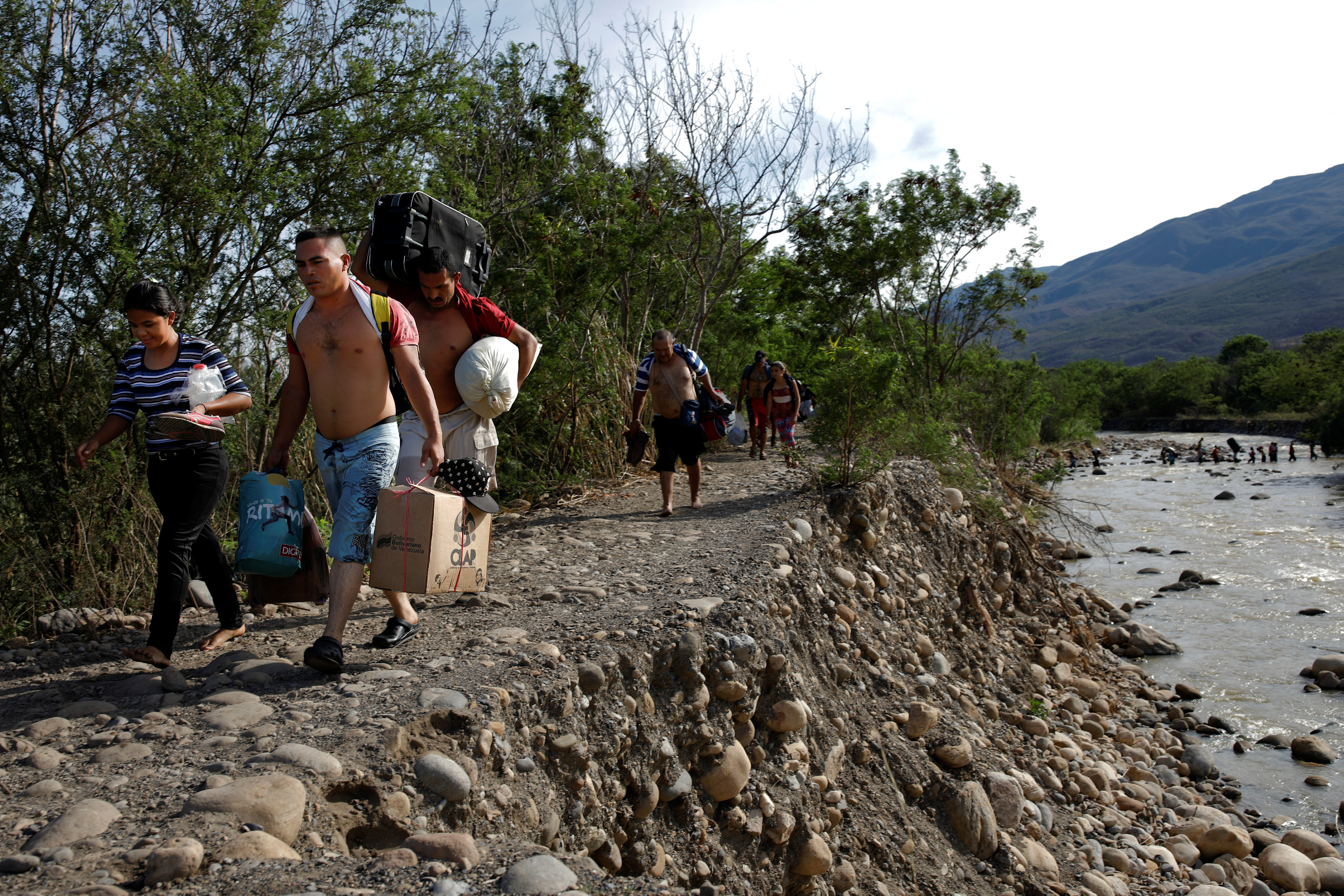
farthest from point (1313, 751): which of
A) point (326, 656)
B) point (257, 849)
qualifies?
point (257, 849)

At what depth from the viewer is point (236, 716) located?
2.94 metres

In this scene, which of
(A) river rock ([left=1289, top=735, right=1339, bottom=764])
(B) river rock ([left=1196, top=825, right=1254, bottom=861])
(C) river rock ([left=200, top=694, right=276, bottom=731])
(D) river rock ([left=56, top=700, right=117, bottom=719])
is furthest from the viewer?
(A) river rock ([left=1289, top=735, right=1339, bottom=764])

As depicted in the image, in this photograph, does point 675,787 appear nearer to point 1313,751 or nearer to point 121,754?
point 121,754

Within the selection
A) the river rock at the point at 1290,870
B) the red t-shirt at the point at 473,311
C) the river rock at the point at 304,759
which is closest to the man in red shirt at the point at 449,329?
the red t-shirt at the point at 473,311

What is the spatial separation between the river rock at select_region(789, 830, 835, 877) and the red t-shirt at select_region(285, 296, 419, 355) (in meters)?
2.75

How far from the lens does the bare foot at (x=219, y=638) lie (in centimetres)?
391

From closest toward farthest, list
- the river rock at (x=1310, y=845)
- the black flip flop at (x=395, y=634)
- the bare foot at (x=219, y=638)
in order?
the black flip flop at (x=395, y=634)
the bare foot at (x=219, y=638)
the river rock at (x=1310, y=845)

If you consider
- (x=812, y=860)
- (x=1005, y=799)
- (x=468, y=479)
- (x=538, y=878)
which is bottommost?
(x=1005, y=799)

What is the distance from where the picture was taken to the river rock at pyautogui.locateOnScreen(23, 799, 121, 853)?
2.12m

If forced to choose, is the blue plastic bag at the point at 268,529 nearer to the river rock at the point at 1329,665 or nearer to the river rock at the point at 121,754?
the river rock at the point at 121,754

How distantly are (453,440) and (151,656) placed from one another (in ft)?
5.23

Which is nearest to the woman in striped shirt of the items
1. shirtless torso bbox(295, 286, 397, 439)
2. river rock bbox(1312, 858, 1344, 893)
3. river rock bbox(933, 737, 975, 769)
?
shirtless torso bbox(295, 286, 397, 439)

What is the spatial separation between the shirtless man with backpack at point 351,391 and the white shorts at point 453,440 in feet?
0.91

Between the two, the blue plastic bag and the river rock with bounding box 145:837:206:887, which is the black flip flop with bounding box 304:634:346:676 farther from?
the river rock with bounding box 145:837:206:887
